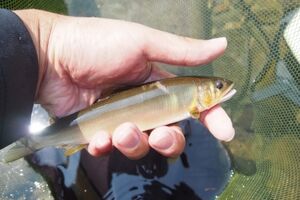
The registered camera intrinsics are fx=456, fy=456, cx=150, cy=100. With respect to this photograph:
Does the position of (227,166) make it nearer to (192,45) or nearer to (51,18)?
(192,45)

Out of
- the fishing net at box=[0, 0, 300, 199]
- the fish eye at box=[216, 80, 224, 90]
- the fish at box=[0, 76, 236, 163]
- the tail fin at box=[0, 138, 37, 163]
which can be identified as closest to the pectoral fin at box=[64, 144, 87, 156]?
the fish at box=[0, 76, 236, 163]

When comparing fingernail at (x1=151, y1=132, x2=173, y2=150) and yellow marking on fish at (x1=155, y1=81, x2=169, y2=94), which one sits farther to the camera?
yellow marking on fish at (x1=155, y1=81, x2=169, y2=94)

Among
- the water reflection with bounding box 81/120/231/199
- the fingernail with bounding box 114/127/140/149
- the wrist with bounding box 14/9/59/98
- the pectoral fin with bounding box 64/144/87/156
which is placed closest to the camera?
the fingernail with bounding box 114/127/140/149

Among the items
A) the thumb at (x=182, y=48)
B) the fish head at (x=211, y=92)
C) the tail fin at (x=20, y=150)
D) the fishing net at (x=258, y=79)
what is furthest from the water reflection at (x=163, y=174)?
the thumb at (x=182, y=48)

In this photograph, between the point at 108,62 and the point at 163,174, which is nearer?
the point at 108,62

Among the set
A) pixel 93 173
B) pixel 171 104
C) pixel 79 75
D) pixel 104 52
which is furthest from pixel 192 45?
pixel 93 173

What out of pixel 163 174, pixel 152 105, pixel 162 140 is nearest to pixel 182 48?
pixel 152 105

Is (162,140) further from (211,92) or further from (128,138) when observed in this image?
(211,92)

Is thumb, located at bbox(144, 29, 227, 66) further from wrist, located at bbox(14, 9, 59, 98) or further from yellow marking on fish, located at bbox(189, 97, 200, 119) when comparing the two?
wrist, located at bbox(14, 9, 59, 98)

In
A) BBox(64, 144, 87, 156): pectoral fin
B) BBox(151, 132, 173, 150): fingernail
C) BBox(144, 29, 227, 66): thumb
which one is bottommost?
BBox(64, 144, 87, 156): pectoral fin
